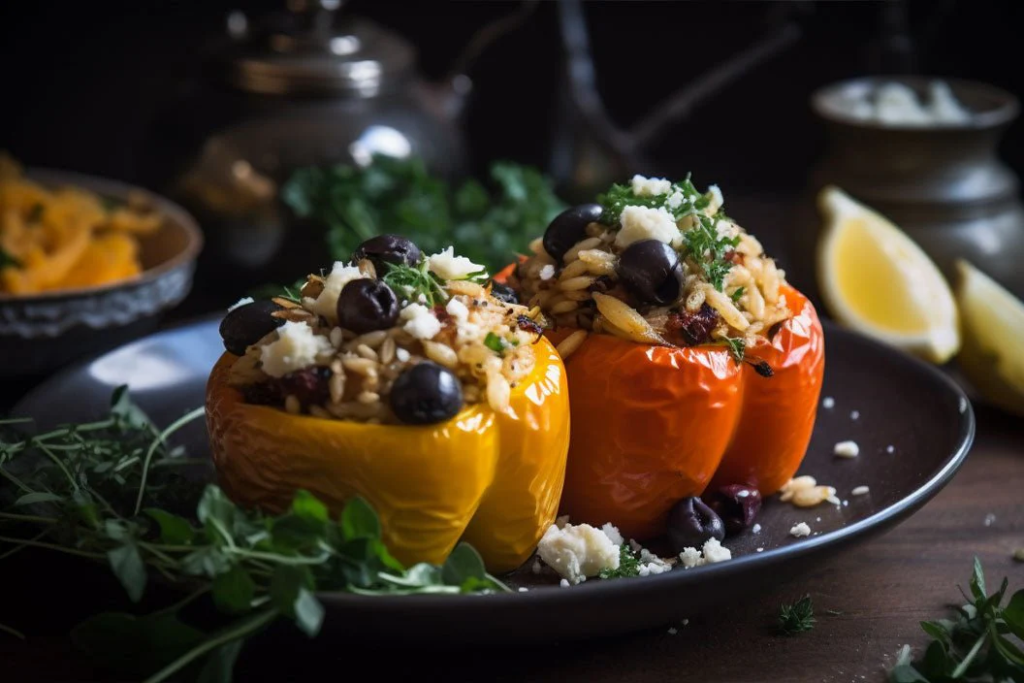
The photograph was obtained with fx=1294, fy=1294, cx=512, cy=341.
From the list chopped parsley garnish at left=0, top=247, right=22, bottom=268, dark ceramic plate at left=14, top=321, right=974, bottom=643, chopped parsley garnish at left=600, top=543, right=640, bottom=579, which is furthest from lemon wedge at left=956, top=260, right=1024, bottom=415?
chopped parsley garnish at left=0, top=247, right=22, bottom=268

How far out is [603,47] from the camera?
4051mm

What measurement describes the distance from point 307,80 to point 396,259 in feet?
4.82

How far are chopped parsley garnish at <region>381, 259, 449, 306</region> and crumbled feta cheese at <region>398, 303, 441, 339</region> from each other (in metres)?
0.03

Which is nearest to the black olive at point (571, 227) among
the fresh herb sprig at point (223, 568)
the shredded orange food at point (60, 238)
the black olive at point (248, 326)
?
the black olive at point (248, 326)

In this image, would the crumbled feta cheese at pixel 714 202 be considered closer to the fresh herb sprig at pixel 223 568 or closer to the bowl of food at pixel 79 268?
the fresh herb sprig at pixel 223 568

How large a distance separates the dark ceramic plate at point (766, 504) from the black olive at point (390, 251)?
467mm

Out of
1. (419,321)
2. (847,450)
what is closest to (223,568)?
(419,321)

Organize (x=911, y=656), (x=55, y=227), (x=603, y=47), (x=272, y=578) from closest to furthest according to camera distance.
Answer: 1. (x=272, y=578)
2. (x=911, y=656)
3. (x=55, y=227)
4. (x=603, y=47)

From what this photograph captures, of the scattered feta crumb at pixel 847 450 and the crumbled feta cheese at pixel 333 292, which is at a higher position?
the crumbled feta cheese at pixel 333 292

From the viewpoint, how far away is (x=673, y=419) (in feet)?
6.09

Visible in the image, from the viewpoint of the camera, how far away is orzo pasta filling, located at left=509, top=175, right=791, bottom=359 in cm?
184

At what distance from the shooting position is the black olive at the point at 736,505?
1.92 m

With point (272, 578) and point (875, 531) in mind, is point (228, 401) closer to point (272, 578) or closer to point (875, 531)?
point (272, 578)

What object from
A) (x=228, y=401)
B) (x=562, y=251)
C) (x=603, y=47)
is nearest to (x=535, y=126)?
A: (x=603, y=47)
